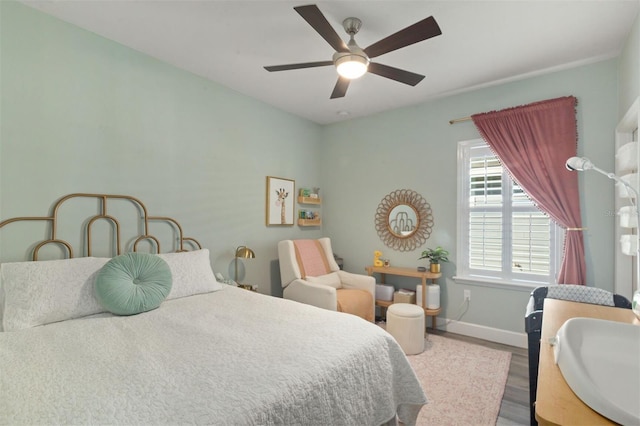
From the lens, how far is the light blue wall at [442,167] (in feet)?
8.73

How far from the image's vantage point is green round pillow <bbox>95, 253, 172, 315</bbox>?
189 centimetres

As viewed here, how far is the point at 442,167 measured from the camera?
11.6ft

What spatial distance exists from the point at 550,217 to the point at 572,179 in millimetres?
379

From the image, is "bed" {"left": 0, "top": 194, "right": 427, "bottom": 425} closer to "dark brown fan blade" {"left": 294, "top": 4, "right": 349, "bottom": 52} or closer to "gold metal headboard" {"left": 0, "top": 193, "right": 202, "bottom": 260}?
"gold metal headboard" {"left": 0, "top": 193, "right": 202, "bottom": 260}

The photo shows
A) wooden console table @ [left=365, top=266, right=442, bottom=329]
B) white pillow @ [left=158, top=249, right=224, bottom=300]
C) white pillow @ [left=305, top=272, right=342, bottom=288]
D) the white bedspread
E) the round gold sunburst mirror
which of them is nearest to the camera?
the white bedspread

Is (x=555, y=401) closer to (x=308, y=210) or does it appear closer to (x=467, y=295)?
(x=467, y=295)

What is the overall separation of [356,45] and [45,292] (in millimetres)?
2488

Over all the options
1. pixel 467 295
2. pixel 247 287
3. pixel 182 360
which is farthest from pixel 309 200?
pixel 182 360

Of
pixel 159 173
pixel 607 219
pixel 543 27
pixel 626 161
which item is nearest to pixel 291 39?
pixel 159 173

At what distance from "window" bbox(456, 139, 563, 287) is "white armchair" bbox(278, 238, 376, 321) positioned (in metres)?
1.10

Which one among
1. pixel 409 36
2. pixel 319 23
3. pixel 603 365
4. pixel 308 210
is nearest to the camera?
pixel 603 365

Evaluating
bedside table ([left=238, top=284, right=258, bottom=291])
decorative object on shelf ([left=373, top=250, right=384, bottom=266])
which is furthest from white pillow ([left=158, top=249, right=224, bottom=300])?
decorative object on shelf ([left=373, top=250, right=384, bottom=266])

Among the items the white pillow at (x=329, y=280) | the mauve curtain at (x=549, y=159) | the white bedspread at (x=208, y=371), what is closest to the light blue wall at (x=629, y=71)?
the mauve curtain at (x=549, y=159)

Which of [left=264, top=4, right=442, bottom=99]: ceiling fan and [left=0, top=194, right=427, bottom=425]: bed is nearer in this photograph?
[left=0, top=194, right=427, bottom=425]: bed
